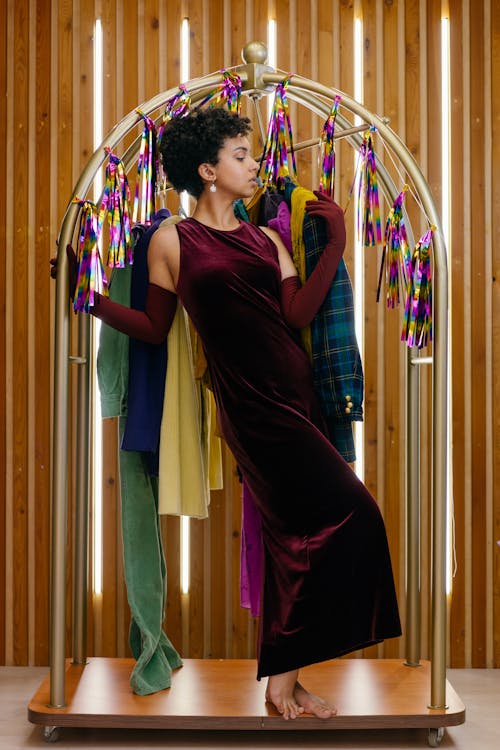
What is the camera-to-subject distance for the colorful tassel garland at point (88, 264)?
2564 millimetres

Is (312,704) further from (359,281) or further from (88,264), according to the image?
(359,281)

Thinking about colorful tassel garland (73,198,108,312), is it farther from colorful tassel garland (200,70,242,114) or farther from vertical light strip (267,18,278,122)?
vertical light strip (267,18,278,122)

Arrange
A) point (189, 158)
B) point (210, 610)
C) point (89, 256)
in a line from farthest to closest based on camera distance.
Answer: point (210, 610) → point (189, 158) → point (89, 256)

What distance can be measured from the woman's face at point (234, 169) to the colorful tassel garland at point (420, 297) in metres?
0.58

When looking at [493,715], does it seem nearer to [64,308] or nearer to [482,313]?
[482,313]

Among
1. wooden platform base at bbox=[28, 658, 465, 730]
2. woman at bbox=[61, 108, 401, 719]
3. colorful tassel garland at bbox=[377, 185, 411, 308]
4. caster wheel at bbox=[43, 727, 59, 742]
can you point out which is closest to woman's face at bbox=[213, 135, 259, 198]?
woman at bbox=[61, 108, 401, 719]

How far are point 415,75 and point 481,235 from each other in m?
0.69

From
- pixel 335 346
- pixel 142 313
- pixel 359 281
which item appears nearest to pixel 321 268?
pixel 335 346

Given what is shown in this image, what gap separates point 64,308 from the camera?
8.66 ft

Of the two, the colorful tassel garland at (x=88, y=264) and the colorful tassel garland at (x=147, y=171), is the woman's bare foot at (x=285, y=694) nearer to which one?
the colorful tassel garland at (x=88, y=264)

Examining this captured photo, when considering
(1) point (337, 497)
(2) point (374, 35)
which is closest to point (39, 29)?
(2) point (374, 35)

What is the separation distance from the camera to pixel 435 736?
2609mm

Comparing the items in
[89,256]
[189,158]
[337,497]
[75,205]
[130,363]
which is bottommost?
[337,497]

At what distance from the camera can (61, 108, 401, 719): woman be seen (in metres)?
2.54
